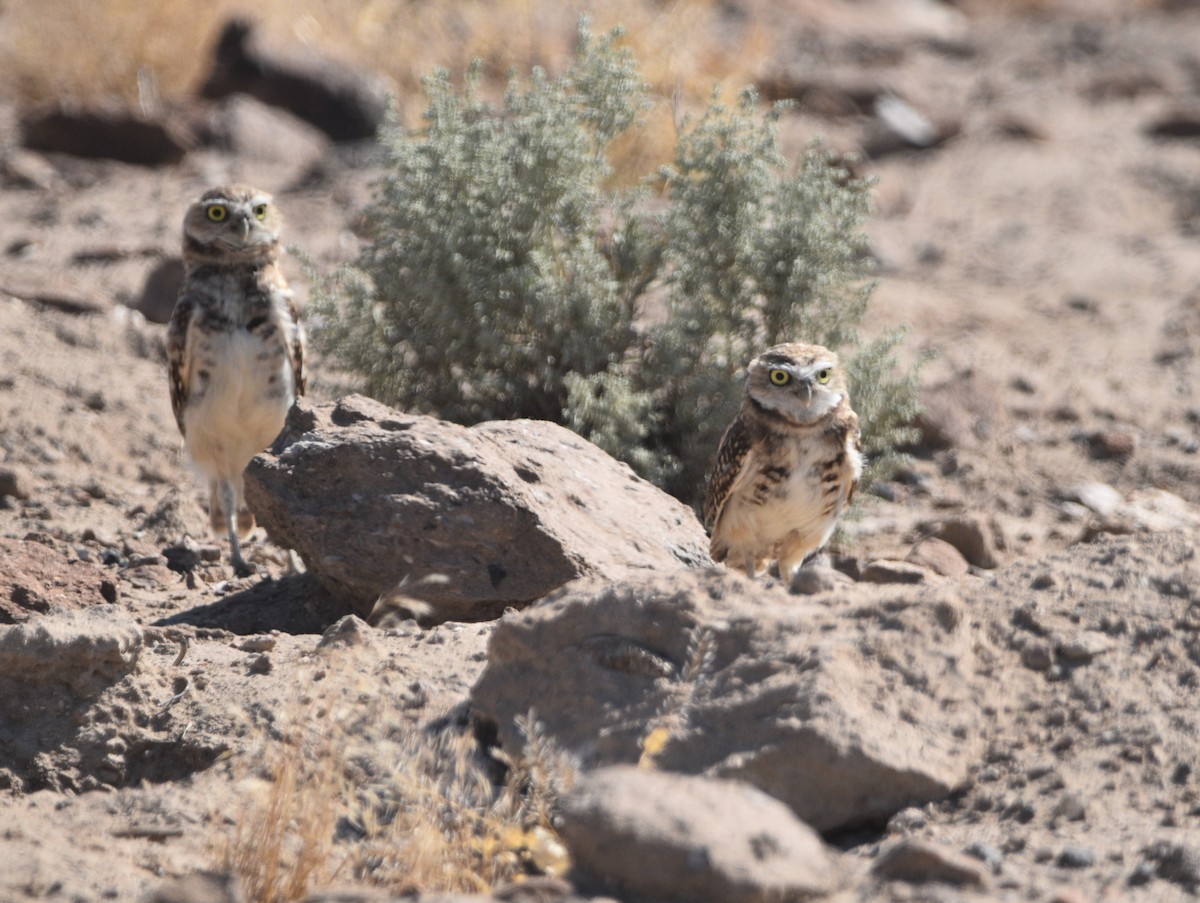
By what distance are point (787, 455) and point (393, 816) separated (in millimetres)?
2914

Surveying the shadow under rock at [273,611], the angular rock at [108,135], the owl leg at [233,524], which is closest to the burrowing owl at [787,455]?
the shadow under rock at [273,611]

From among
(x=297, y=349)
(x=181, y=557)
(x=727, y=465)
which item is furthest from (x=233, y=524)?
(x=727, y=465)

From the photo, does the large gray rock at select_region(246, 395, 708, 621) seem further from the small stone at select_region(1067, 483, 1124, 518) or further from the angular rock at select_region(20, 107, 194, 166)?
the angular rock at select_region(20, 107, 194, 166)

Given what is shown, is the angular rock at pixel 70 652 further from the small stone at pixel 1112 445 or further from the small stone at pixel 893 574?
the small stone at pixel 1112 445

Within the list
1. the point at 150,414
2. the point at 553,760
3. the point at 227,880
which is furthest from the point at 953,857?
the point at 150,414

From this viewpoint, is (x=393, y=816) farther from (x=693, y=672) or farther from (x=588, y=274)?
(x=588, y=274)

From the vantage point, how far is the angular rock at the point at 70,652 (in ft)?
14.9

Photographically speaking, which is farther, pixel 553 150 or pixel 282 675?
pixel 553 150

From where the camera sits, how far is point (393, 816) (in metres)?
3.99

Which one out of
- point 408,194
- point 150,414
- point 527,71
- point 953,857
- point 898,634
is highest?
point 527,71

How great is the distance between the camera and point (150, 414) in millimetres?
8797

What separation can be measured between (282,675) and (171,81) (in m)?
11.2

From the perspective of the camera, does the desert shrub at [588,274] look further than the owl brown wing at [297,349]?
Yes

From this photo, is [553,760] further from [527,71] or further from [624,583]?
[527,71]
